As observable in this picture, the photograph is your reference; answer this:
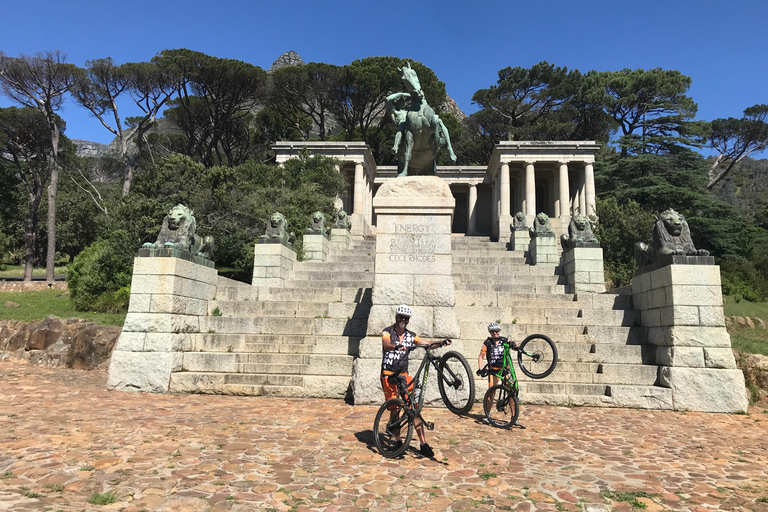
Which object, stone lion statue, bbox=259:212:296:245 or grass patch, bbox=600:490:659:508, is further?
stone lion statue, bbox=259:212:296:245

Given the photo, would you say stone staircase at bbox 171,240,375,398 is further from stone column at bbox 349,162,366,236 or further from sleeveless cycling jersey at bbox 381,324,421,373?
stone column at bbox 349,162,366,236

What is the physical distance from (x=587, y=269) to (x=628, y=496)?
8.81 m

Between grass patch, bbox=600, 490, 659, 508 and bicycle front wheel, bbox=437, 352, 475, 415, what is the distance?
5.60ft

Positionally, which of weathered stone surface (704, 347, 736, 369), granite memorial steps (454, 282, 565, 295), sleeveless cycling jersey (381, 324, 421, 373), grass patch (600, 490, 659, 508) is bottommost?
grass patch (600, 490, 659, 508)

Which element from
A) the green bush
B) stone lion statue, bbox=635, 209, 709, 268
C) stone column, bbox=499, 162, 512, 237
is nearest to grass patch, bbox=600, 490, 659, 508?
stone lion statue, bbox=635, 209, 709, 268

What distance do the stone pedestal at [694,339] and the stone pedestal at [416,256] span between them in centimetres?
379

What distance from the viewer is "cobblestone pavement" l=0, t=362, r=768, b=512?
3709 millimetres

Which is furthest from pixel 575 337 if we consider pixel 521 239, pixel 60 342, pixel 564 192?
pixel 564 192

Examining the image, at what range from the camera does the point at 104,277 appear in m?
17.1

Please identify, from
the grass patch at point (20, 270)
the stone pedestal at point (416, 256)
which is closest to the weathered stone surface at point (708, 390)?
the stone pedestal at point (416, 256)

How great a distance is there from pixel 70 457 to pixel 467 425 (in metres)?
4.54

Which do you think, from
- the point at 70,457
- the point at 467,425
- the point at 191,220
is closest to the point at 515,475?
the point at 467,425

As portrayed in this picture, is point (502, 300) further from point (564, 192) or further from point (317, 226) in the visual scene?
point (564, 192)

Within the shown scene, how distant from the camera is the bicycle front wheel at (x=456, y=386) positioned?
532cm
